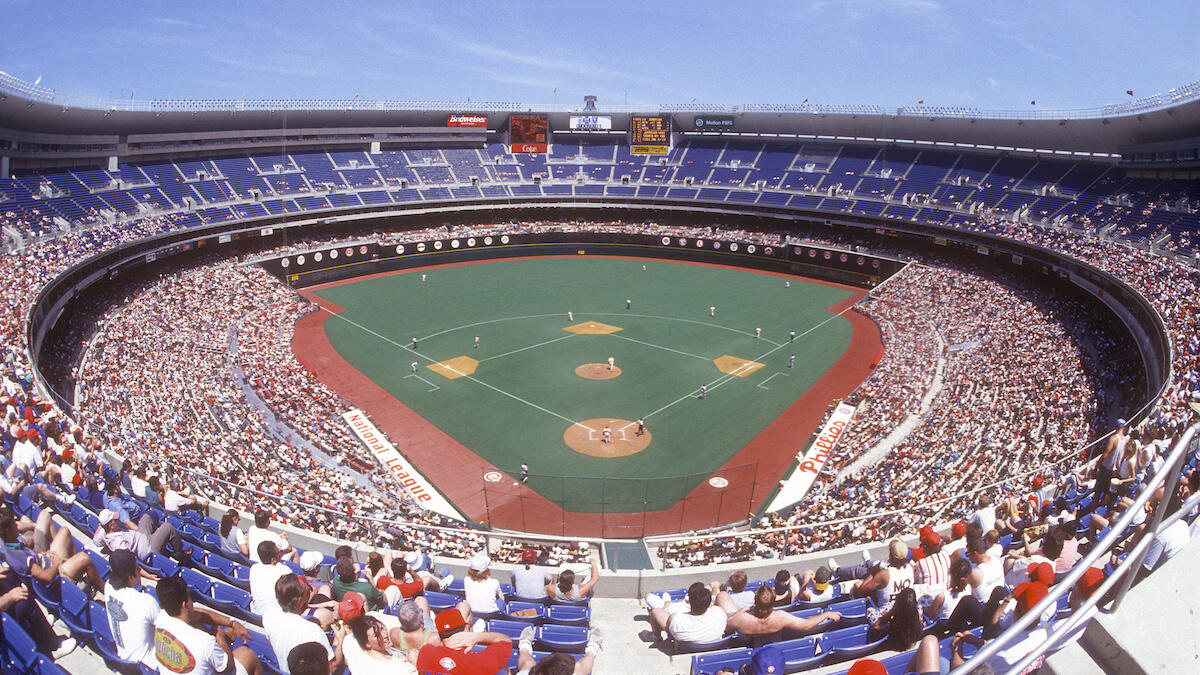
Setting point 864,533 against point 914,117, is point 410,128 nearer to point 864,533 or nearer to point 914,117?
point 914,117

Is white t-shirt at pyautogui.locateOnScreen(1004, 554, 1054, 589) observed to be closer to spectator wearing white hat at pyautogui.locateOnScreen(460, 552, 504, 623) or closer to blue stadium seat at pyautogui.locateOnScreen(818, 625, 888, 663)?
blue stadium seat at pyautogui.locateOnScreen(818, 625, 888, 663)

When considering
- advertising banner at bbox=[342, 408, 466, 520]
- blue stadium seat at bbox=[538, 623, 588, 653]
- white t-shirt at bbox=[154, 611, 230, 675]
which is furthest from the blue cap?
advertising banner at bbox=[342, 408, 466, 520]

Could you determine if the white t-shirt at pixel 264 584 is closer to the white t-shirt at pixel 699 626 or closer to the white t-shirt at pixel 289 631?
the white t-shirt at pixel 289 631

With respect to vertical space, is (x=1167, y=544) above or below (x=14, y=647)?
above

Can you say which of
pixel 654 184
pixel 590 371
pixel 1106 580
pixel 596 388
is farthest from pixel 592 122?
pixel 1106 580

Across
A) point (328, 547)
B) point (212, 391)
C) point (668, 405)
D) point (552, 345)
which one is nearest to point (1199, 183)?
point (668, 405)

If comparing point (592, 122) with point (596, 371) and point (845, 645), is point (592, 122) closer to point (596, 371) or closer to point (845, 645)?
point (596, 371)
